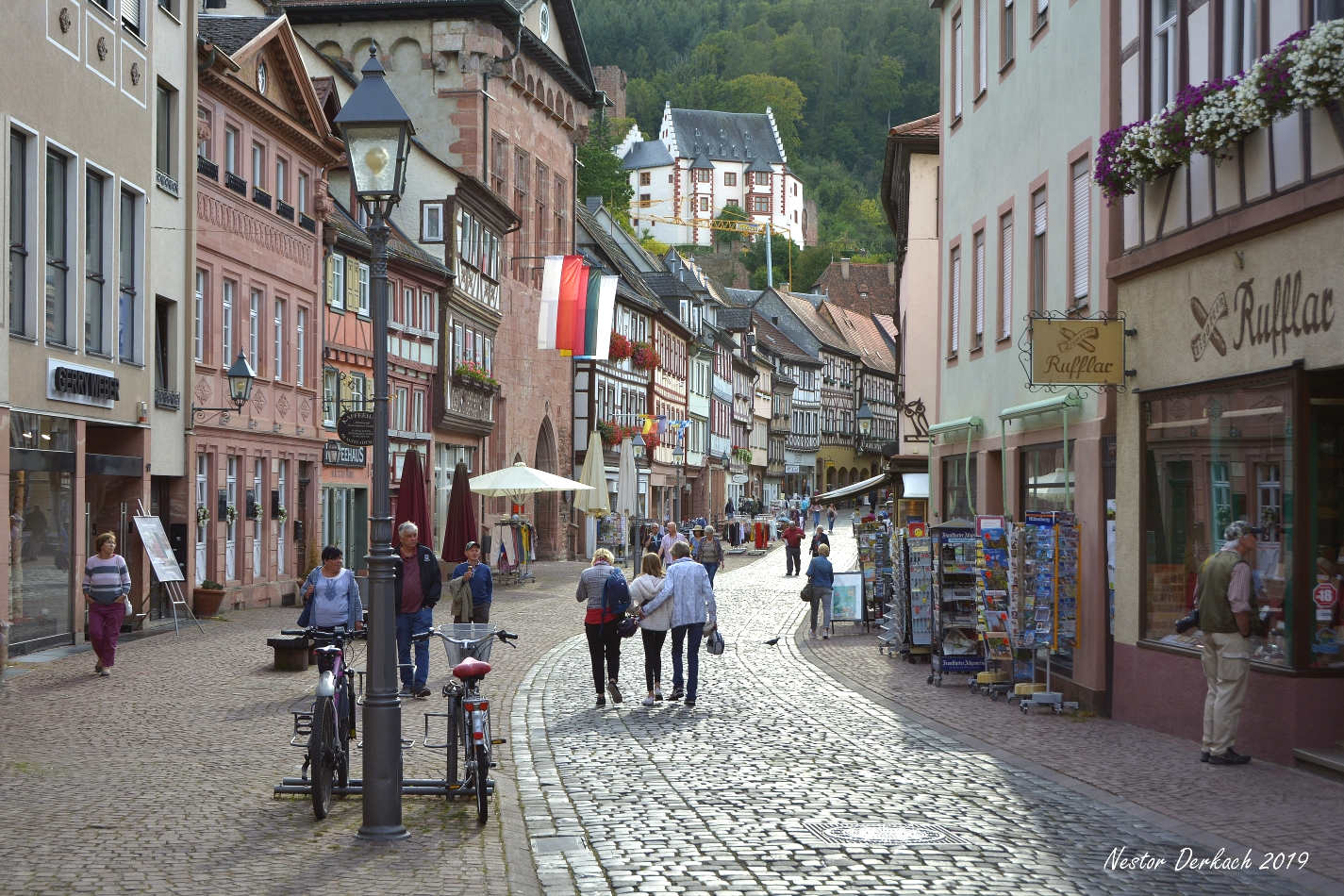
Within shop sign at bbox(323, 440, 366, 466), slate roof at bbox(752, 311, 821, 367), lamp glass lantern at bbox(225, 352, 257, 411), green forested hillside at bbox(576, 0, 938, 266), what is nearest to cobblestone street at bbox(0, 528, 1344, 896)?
lamp glass lantern at bbox(225, 352, 257, 411)

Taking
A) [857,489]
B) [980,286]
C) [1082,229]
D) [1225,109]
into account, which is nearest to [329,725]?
[1225,109]

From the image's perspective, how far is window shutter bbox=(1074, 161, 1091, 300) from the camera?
17328mm

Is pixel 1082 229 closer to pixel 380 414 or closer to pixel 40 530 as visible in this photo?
pixel 380 414

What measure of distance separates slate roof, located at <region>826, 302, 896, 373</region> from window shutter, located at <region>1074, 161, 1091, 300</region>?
355 ft

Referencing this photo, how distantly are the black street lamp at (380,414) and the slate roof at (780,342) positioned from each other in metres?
102

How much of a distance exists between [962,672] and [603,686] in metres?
4.48

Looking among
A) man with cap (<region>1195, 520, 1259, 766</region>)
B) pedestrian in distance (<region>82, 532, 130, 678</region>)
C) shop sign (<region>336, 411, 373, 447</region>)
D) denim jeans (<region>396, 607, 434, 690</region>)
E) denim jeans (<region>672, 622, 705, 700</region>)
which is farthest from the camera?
shop sign (<region>336, 411, 373, 447</region>)

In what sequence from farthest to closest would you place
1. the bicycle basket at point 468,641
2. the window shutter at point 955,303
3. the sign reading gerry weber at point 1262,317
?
the window shutter at point 955,303, the sign reading gerry weber at point 1262,317, the bicycle basket at point 468,641

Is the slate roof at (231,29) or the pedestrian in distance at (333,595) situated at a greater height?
the slate roof at (231,29)

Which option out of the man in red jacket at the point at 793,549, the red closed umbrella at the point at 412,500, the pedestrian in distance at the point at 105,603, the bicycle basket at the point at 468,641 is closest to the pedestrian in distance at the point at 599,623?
the bicycle basket at the point at 468,641

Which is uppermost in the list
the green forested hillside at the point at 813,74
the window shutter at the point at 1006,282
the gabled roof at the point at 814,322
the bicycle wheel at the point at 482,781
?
the green forested hillside at the point at 813,74

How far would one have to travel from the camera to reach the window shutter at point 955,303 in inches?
949

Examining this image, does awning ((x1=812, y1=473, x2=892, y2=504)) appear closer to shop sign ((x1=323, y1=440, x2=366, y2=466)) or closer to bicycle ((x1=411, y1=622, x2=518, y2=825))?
shop sign ((x1=323, y1=440, x2=366, y2=466))

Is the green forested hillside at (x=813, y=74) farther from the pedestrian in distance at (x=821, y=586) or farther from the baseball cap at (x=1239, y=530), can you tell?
the baseball cap at (x=1239, y=530)
